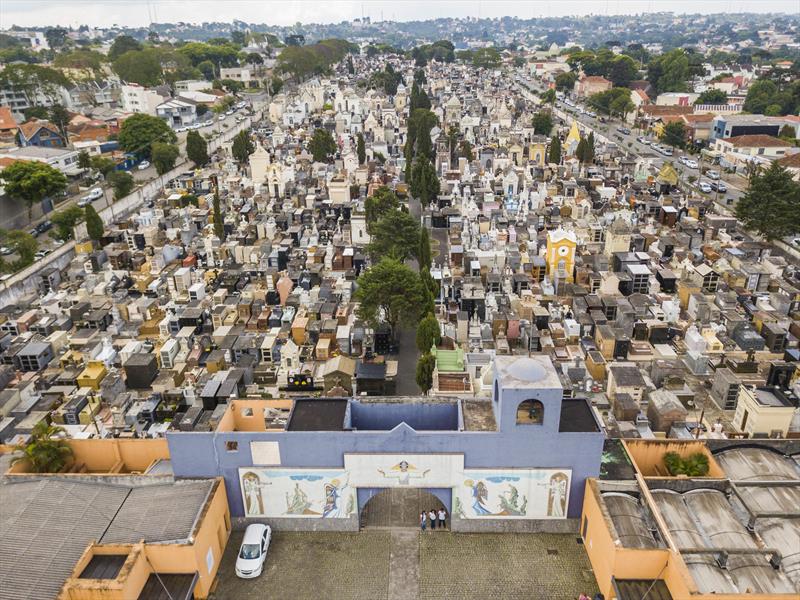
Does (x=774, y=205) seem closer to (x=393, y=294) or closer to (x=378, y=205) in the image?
(x=378, y=205)

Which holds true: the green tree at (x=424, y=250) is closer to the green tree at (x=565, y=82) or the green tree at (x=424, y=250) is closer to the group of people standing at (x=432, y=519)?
the group of people standing at (x=432, y=519)

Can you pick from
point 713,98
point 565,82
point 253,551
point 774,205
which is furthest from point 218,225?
point 565,82

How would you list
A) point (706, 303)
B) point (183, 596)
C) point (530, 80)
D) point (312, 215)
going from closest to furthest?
point (183, 596) < point (706, 303) < point (312, 215) < point (530, 80)

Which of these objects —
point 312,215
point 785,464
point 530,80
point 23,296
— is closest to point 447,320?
point 785,464

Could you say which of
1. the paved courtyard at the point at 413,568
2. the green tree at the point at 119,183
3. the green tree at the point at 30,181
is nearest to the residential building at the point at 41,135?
the green tree at the point at 119,183

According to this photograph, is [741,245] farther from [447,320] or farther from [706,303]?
[447,320]
